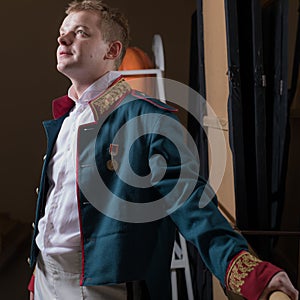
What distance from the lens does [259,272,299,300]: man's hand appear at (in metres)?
0.75

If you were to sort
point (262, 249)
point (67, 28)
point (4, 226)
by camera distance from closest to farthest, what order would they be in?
point (67, 28), point (262, 249), point (4, 226)

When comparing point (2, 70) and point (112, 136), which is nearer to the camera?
point (112, 136)

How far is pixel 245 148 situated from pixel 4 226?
204 cm

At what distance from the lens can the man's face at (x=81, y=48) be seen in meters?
1.16

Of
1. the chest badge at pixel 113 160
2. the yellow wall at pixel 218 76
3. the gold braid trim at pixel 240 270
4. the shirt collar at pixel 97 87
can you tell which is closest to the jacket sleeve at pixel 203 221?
the gold braid trim at pixel 240 270

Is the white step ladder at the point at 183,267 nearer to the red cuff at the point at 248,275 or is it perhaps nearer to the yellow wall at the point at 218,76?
the yellow wall at the point at 218,76

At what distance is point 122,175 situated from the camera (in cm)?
107

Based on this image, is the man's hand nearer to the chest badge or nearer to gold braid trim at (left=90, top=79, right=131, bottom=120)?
the chest badge

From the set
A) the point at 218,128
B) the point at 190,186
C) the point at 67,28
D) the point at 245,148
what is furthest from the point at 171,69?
the point at 190,186

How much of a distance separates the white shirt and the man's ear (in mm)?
45

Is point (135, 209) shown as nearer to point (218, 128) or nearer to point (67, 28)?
point (67, 28)

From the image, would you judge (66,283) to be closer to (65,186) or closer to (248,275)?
(65,186)

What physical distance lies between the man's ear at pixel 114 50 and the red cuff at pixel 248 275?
0.64 m

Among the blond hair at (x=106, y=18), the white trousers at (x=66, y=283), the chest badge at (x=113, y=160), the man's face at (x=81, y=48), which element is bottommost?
the white trousers at (x=66, y=283)
